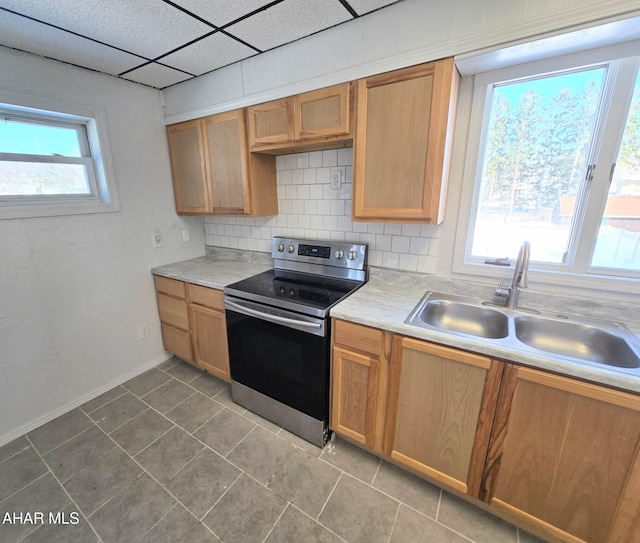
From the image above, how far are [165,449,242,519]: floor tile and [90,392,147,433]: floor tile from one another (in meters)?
0.67

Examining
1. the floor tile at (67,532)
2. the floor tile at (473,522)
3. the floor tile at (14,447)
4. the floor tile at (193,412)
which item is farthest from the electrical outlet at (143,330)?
the floor tile at (473,522)

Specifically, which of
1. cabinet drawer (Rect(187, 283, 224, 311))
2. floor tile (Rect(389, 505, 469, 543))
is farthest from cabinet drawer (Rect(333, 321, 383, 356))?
cabinet drawer (Rect(187, 283, 224, 311))

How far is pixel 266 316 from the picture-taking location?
1.66 m

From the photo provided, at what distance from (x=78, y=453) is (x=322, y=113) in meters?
2.46

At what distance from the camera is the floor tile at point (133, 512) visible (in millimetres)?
1275

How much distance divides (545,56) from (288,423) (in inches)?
93.7

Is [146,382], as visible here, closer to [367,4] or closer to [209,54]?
[209,54]

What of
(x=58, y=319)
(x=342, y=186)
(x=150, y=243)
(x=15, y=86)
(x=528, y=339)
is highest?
(x=15, y=86)

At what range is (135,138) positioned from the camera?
2.17 metres

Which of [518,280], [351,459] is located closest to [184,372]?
[351,459]

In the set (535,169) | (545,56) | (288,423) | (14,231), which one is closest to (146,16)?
(14,231)

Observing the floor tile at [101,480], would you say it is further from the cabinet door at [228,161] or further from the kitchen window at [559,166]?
the kitchen window at [559,166]

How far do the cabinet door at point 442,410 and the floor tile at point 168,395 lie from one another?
5.11 ft

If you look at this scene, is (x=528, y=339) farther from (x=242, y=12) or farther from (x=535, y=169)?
(x=242, y=12)
